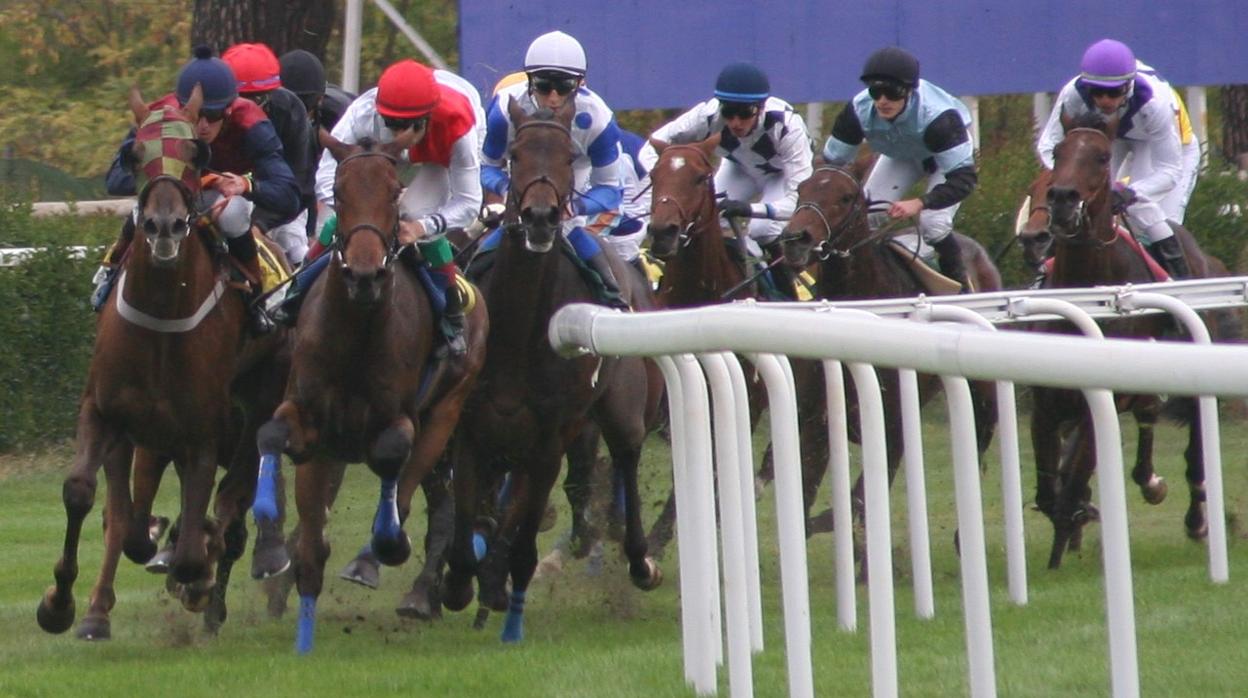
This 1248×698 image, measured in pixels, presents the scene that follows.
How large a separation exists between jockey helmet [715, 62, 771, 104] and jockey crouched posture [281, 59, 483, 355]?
5.80ft

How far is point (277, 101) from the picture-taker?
7.73 m

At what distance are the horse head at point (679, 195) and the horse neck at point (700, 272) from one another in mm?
68

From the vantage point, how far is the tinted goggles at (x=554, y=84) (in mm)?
7781

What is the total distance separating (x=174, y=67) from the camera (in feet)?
89.6

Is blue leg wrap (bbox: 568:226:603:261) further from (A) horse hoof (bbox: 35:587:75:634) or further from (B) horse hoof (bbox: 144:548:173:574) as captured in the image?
(A) horse hoof (bbox: 35:587:75:634)

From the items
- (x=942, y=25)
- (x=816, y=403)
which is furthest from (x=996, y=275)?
(x=942, y=25)

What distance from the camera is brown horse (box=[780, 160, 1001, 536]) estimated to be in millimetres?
8172

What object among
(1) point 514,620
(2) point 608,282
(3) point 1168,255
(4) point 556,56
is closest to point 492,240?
(2) point 608,282

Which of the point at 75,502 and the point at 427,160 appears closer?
the point at 75,502

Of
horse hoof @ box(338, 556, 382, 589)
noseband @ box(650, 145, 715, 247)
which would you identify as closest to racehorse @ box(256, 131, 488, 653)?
horse hoof @ box(338, 556, 382, 589)

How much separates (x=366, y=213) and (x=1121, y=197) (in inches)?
147

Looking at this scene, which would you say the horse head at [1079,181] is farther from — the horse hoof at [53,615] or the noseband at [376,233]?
the horse hoof at [53,615]

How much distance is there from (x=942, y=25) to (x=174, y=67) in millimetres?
15285

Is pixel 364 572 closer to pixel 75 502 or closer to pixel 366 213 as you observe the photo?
pixel 75 502
